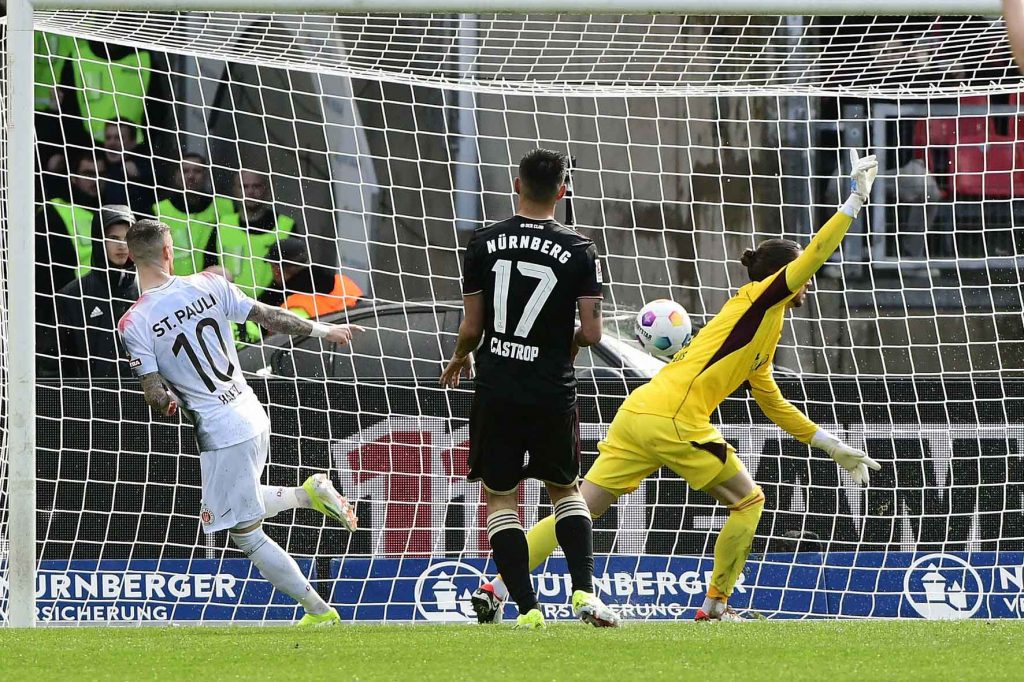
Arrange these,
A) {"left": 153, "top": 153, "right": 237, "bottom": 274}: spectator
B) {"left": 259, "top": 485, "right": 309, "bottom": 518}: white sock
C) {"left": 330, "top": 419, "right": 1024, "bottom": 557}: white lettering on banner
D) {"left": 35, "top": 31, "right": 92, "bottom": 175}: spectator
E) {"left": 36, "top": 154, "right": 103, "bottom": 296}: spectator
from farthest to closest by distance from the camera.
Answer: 1. {"left": 35, "top": 31, "right": 92, "bottom": 175}: spectator
2. {"left": 153, "top": 153, "right": 237, "bottom": 274}: spectator
3. {"left": 36, "top": 154, "right": 103, "bottom": 296}: spectator
4. {"left": 330, "top": 419, "right": 1024, "bottom": 557}: white lettering on banner
5. {"left": 259, "top": 485, "right": 309, "bottom": 518}: white sock

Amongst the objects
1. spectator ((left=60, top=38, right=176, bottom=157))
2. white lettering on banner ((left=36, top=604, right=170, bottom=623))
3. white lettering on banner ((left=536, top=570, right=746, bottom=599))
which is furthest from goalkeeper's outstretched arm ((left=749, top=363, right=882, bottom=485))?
spectator ((left=60, top=38, right=176, bottom=157))

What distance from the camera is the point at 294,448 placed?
7949 millimetres

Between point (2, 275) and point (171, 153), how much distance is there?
4.44 metres

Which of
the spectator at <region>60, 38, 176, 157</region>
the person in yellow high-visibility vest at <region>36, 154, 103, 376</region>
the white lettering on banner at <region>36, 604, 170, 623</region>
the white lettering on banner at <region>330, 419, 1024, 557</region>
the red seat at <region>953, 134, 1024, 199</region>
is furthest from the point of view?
the red seat at <region>953, 134, 1024, 199</region>

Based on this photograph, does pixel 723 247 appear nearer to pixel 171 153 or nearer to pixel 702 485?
pixel 171 153

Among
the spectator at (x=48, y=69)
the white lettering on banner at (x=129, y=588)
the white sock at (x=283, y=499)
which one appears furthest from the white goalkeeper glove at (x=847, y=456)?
the spectator at (x=48, y=69)

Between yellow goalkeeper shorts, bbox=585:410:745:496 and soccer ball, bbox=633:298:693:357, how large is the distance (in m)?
0.44

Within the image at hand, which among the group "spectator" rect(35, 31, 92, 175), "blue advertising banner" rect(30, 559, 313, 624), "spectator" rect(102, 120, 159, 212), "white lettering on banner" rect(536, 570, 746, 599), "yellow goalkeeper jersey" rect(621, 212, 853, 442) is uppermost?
"spectator" rect(35, 31, 92, 175)

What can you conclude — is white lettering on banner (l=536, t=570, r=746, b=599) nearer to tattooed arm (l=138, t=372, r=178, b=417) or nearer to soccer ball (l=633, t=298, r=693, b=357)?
soccer ball (l=633, t=298, r=693, b=357)

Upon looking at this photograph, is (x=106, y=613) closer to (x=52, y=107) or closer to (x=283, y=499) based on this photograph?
(x=283, y=499)

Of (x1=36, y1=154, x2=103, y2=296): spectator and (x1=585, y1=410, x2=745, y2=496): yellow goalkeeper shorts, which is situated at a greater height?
(x1=36, y1=154, x2=103, y2=296): spectator

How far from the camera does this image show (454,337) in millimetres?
9141

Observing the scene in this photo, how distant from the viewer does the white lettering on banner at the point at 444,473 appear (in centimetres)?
789

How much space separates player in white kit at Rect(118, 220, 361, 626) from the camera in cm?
609
